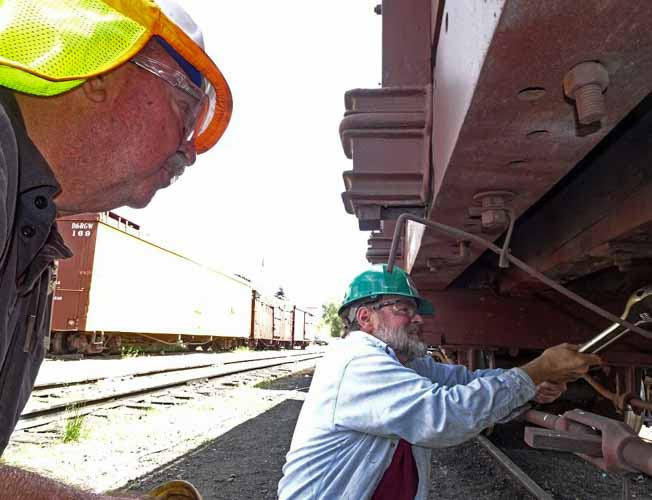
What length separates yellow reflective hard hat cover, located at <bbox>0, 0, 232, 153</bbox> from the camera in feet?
4.25

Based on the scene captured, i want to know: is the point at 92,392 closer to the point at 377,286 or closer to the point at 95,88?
the point at 377,286

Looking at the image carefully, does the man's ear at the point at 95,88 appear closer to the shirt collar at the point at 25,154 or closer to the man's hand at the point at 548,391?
the shirt collar at the point at 25,154

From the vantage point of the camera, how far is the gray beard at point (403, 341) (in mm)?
2930

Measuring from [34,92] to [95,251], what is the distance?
14619 mm

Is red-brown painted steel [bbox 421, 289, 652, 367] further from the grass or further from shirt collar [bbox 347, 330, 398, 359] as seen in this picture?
the grass

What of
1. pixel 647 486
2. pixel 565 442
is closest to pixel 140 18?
pixel 565 442

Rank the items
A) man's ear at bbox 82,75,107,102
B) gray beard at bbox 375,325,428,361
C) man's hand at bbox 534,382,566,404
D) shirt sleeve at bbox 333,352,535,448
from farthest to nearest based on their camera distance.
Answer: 1. gray beard at bbox 375,325,428,361
2. man's hand at bbox 534,382,566,404
3. shirt sleeve at bbox 333,352,535,448
4. man's ear at bbox 82,75,107,102

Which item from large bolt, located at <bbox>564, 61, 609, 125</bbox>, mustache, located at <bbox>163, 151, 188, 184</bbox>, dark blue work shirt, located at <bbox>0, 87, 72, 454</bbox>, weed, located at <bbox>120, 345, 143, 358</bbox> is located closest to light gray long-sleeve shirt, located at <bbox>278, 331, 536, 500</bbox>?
mustache, located at <bbox>163, 151, 188, 184</bbox>

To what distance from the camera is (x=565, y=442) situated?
1.96 metres

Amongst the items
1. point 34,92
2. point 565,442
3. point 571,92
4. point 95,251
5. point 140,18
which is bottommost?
point 565,442

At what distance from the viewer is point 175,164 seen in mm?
1902

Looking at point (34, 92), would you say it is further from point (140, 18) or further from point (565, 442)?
point (565, 442)

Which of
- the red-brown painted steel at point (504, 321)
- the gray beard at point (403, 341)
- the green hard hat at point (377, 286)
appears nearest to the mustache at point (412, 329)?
the gray beard at point (403, 341)

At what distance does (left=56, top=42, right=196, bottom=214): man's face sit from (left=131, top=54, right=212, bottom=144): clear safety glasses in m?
0.01
